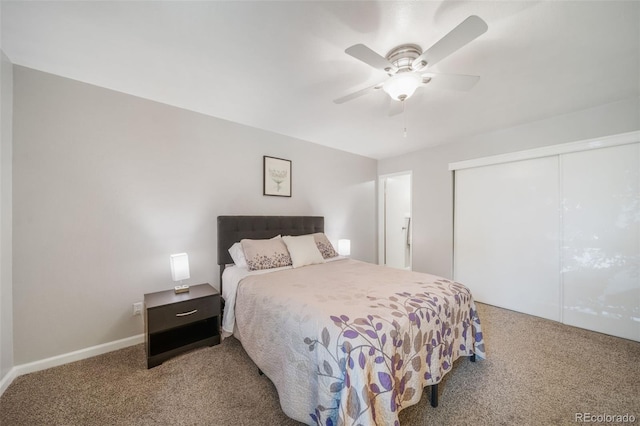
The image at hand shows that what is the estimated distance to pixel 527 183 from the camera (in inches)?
114

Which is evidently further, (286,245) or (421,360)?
(286,245)

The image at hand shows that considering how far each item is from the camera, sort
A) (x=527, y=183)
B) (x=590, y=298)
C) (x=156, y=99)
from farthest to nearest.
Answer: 1. (x=527, y=183)
2. (x=590, y=298)
3. (x=156, y=99)

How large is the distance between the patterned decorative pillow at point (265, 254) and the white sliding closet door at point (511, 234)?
108 inches

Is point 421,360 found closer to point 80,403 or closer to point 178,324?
point 178,324

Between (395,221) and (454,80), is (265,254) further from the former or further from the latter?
(395,221)

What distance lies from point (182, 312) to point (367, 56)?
2382mm

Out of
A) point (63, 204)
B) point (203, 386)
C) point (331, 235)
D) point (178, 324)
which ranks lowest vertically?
point (203, 386)

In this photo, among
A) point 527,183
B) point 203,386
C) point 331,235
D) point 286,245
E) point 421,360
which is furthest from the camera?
point 331,235

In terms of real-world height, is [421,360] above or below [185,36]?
below

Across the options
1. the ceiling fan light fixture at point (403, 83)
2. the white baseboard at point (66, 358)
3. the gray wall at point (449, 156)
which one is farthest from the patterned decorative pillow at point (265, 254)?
the gray wall at point (449, 156)

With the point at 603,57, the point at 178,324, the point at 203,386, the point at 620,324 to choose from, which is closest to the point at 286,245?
the point at 178,324

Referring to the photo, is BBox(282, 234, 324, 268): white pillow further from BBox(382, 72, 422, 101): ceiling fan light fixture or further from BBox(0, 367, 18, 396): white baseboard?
BBox(0, 367, 18, 396): white baseboard

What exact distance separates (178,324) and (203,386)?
1.83ft

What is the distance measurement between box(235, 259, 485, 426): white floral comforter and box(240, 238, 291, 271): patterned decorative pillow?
33 centimetres
